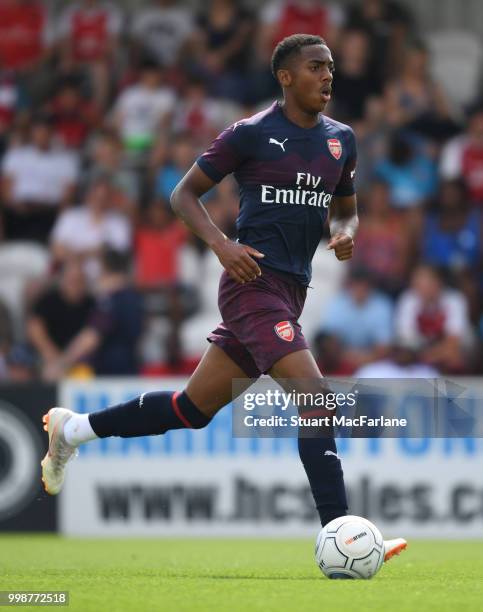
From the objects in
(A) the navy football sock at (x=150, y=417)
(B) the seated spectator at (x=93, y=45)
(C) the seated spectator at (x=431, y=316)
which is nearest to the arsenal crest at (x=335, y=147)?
(A) the navy football sock at (x=150, y=417)

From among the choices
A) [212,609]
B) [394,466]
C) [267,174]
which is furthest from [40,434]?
[212,609]

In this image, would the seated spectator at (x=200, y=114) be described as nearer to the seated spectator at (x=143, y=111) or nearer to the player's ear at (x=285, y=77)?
the seated spectator at (x=143, y=111)

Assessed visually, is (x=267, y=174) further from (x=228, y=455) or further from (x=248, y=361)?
(x=228, y=455)

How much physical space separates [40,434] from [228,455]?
1.58 m

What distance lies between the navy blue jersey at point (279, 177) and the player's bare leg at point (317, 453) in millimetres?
540

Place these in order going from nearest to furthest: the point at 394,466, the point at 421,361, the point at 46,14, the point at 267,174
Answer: the point at 267,174 → the point at 394,466 → the point at 421,361 → the point at 46,14

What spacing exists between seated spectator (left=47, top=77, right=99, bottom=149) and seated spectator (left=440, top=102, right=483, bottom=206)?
3.93 meters

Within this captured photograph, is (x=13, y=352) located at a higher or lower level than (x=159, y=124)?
lower

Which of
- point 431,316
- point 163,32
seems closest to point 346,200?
point 431,316

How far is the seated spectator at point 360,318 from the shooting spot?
13273 millimetres

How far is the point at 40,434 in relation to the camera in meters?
12.1

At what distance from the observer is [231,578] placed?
23.1 feet

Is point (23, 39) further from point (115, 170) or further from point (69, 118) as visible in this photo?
point (115, 170)

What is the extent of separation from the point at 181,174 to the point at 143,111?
4.47 ft
